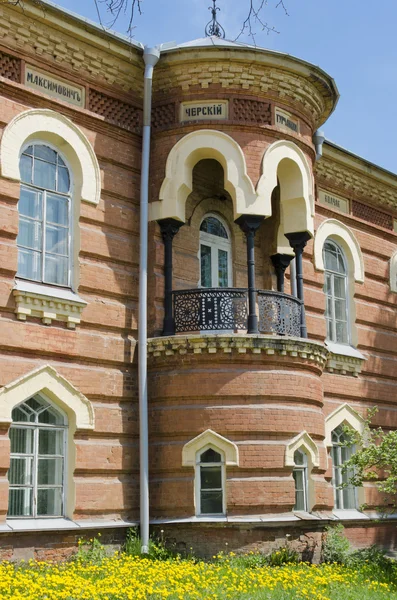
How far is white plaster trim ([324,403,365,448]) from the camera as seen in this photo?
16.7 m

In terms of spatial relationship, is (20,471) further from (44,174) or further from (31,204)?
(44,174)

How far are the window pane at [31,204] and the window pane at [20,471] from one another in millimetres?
3657

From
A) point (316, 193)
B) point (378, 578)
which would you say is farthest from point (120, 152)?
point (378, 578)

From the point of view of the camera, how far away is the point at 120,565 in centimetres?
1189

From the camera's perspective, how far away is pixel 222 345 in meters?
13.6

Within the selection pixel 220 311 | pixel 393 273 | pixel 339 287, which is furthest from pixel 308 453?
pixel 393 273

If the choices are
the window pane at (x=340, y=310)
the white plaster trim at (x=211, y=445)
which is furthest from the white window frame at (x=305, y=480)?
the window pane at (x=340, y=310)

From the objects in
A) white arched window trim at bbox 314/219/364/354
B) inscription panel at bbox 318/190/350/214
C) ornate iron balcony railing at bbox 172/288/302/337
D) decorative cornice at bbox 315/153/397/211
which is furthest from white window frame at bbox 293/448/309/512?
decorative cornice at bbox 315/153/397/211

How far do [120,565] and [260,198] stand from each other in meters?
6.30

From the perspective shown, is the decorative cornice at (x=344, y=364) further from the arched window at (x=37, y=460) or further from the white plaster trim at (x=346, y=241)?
the arched window at (x=37, y=460)

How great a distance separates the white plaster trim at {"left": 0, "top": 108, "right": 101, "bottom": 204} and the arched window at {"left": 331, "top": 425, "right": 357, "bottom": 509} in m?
7.03

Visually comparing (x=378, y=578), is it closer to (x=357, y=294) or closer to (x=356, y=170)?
(x=357, y=294)

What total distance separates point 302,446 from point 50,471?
4.12 meters

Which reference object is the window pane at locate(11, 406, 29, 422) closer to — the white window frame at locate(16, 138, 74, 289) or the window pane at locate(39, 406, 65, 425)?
the window pane at locate(39, 406, 65, 425)
